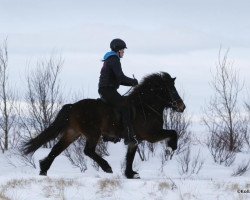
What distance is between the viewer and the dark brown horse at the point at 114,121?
9.43 metres

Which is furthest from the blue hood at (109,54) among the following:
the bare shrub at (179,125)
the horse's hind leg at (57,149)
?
the bare shrub at (179,125)

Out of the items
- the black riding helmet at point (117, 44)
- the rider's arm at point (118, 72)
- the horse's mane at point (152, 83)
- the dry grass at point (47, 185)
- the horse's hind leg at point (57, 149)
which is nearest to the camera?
the dry grass at point (47, 185)

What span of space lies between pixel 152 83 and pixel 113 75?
0.96 m

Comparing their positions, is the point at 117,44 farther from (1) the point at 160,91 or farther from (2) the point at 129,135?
(2) the point at 129,135

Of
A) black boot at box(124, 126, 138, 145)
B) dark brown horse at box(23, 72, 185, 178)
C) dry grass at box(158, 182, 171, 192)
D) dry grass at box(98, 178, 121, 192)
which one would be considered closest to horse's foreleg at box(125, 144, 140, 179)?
dark brown horse at box(23, 72, 185, 178)

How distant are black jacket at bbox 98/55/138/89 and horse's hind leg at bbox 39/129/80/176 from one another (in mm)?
1177

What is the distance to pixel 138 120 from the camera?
31.2 ft

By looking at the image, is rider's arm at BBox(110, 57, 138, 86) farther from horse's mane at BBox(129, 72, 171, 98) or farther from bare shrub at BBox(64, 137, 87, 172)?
bare shrub at BBox(64, 137, 87, 172)

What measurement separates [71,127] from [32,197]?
2454mm

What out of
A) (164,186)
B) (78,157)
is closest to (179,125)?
(78,157)

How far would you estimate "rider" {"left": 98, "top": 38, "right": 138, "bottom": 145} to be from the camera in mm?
9258

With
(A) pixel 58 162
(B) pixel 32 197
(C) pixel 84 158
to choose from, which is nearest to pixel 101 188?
(B) pixel 32 197

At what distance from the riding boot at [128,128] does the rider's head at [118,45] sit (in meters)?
1.22

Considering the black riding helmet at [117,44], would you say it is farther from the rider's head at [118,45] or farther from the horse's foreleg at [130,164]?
the horse's foreleg at [130,164]
